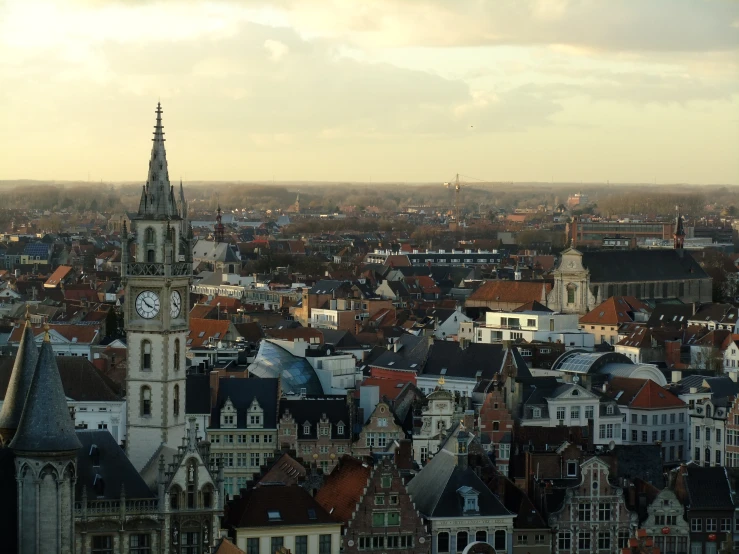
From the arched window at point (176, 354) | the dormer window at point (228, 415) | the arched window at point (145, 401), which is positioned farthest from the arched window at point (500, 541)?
the dormer window at point (228, 415)

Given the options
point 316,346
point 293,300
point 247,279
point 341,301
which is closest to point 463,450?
point 316,346

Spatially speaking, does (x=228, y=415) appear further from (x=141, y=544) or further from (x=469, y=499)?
(x=141, y=544)

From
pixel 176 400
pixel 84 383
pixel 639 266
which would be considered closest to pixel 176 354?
pixel 176 400

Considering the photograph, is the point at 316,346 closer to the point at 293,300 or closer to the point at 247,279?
the point at 293,300

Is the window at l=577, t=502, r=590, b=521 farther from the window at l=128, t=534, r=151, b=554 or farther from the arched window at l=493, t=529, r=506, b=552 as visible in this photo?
the window at l=128, t=534, r=151, b=554

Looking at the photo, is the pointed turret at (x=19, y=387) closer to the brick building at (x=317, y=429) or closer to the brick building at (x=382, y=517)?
the brick building at (x=382, y=517)

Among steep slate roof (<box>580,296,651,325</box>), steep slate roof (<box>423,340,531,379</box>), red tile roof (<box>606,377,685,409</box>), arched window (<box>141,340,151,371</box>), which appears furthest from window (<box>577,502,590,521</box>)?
steep slate roof (<box>580,296,651,325</box>)

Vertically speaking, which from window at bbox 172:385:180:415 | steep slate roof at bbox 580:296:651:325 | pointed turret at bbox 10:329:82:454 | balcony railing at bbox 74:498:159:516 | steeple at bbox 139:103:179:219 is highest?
steeple at bbox 139:103:179:219
